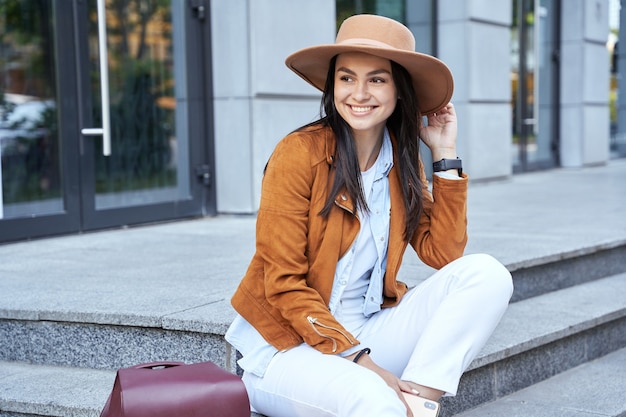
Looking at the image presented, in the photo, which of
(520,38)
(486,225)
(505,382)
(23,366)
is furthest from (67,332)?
(520,38)

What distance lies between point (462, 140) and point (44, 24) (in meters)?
5.08

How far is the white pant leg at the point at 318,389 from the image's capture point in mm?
2207

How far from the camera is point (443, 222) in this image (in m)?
2.78

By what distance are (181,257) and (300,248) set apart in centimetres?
237

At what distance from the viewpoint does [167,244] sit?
5289 millimetres

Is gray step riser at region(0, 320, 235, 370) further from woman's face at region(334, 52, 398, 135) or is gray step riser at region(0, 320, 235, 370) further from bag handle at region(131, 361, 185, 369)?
woman's face at region(334, 52, 398, 135)

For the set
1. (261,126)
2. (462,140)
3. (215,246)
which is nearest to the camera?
(215,246)

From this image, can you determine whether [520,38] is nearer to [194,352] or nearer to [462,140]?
[462,140]

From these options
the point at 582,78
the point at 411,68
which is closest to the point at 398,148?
the point at 411,68

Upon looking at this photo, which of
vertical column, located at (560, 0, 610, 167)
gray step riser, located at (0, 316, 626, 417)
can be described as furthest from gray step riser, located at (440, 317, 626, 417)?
vertical column, located at (560, 0, 610, 167)

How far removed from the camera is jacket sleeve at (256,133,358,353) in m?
2.44

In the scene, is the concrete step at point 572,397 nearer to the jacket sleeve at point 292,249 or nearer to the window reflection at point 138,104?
the jacket sleeve at point 292,249

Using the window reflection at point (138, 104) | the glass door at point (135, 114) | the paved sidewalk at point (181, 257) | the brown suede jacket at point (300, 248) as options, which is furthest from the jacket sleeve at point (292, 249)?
the window reflection at point (138, 104)

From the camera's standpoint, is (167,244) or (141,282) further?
(167,244)
